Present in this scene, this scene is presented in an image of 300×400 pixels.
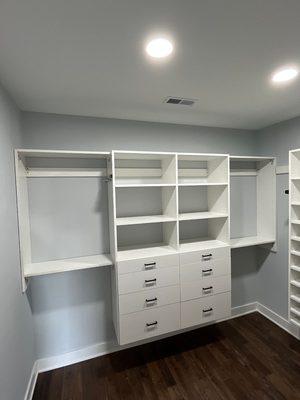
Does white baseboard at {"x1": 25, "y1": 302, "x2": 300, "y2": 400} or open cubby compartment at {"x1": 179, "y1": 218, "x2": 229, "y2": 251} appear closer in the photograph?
white baseboard at {"x1": 25, "y1": 302, "x2": 300, "y2": 400}

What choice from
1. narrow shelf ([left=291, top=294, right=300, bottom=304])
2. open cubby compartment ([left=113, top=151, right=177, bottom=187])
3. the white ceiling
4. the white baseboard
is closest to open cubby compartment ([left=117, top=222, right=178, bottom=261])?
open cubby compartment ([left=113, top=151, right=177, bottom=187])

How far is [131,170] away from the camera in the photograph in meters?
2.32

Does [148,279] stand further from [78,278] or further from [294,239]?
[294,239]

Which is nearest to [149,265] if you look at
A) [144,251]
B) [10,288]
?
[144,251]

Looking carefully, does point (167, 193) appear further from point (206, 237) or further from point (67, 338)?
point (67, 338)

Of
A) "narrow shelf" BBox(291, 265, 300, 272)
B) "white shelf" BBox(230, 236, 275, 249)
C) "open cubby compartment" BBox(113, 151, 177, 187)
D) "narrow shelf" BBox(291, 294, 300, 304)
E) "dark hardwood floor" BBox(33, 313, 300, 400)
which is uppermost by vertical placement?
"open cubby compartment" BBox(113, 151, 177, 187)

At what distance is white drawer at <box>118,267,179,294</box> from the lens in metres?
1.94

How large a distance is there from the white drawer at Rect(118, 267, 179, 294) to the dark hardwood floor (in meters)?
0.82

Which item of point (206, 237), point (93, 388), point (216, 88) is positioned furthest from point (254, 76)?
point (93, 388)

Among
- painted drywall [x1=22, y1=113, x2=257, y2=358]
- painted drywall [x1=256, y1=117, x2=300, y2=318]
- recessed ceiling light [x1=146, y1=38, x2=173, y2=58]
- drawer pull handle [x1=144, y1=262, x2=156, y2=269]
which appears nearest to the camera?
recessed ceiling light [x1=146, y1=38, x2=173, y2=58]

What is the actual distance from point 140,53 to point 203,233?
2009 mm

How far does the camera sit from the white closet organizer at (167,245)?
1.97m

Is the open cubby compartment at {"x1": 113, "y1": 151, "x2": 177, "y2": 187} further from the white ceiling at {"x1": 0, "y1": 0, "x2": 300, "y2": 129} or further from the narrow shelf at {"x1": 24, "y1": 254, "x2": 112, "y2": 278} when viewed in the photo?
the narrow shelf at {"x1": 24, "y1": 254, "x2": 112, "y2": 278}

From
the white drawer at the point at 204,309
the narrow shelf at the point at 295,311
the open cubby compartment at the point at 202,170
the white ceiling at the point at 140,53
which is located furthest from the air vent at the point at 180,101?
the narrow shelf at the point at 295,311
